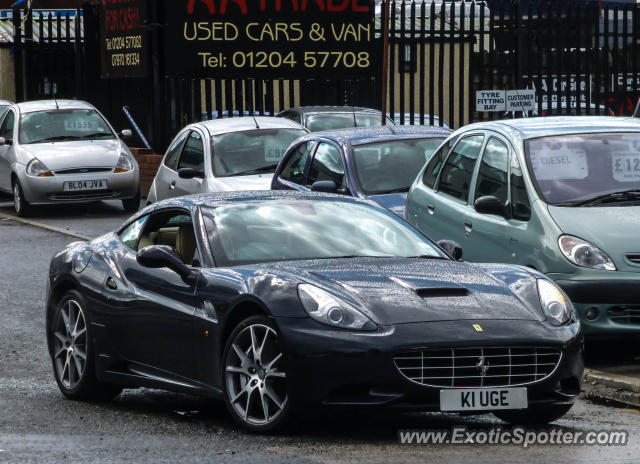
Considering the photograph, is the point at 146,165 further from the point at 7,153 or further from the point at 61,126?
the point at 7,153

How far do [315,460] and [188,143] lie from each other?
11483 mm

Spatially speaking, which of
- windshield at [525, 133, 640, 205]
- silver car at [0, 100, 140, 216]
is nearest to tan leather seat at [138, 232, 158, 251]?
windshield at [525, 133, 640, 205]

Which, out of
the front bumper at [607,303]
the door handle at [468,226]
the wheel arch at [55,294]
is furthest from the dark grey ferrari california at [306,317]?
the door handle at [468,226]

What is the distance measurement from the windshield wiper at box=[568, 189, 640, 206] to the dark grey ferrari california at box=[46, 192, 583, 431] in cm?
181

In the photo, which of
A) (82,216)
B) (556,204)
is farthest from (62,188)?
(556,204)

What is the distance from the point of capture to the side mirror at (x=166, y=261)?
8.00 metres

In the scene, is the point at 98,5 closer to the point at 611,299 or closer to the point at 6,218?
the point at 6,218

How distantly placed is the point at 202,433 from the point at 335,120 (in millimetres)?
15752

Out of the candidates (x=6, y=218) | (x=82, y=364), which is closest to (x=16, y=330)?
(x=82, y=364)

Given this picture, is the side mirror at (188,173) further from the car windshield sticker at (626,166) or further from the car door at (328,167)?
the car windshield sticker at (626,166)

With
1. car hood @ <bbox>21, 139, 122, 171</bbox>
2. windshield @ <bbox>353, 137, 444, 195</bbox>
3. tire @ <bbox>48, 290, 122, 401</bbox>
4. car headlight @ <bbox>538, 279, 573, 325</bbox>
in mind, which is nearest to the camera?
car headlight @ <bbox>538, 279, 573, 325</bbox>

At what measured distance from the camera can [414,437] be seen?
24.3 feet

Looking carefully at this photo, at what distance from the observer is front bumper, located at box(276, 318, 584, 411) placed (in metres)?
7.10

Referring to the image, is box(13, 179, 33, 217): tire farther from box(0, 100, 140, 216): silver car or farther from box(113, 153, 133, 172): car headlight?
box(113, 153, 133, 172): car headlight
